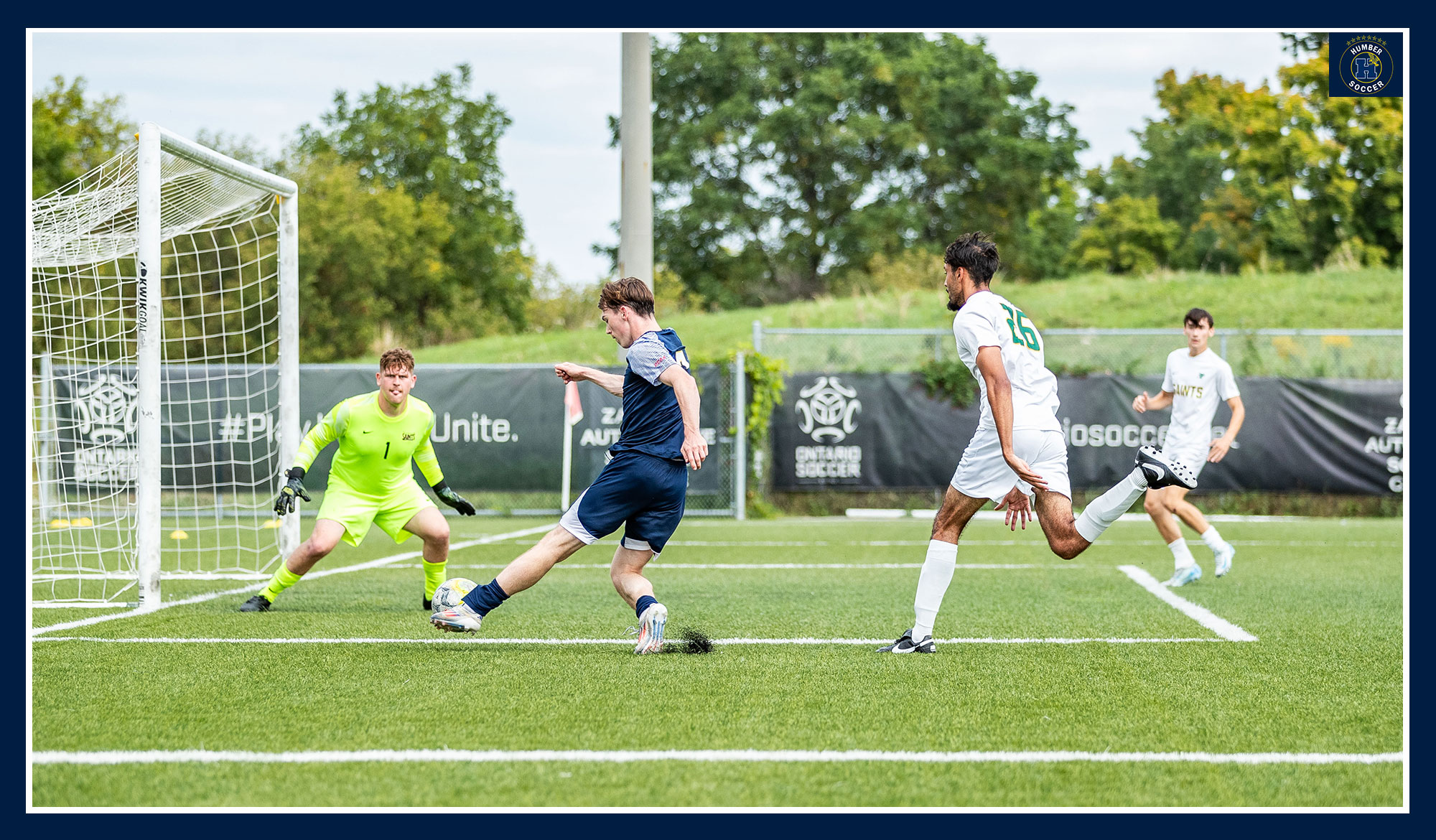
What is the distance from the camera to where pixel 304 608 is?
27.1 feet

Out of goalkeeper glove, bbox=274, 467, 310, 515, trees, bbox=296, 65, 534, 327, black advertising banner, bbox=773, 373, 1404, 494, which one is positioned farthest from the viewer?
trees, bbox=296, 65, 534, 327

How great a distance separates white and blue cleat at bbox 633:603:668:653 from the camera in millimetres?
6531

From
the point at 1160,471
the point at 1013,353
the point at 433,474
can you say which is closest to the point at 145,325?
the point at 433,474

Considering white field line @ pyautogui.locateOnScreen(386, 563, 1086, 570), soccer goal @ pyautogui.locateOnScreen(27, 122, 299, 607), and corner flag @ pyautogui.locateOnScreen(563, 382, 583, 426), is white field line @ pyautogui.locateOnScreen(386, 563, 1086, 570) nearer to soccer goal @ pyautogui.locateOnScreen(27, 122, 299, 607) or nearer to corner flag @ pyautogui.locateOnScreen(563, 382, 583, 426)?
soccer goal @ pyautogui.locateOnScreen(27, 122, 299, 607)

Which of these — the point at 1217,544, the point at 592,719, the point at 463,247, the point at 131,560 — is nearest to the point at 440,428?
the point at 131,560

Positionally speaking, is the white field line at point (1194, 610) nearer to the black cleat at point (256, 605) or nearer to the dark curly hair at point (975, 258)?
the dark curly hair at point (975, 258)

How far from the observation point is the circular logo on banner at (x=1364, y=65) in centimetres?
637

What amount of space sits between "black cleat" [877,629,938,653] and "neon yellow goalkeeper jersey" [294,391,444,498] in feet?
10.1

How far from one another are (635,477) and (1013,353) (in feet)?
6.40

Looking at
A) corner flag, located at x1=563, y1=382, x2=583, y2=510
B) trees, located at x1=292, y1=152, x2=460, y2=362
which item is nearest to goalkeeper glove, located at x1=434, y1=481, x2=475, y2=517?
corner flag, located at x1=563, y1=382, x2=583, y2=510

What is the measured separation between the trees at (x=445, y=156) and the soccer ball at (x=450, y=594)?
3870cm

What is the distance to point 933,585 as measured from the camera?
6609mm

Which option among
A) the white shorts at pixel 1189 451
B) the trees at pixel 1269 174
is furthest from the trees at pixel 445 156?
the white shorts at pixel 1189 451

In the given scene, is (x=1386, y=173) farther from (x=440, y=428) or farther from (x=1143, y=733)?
(x=1143, y=733)
